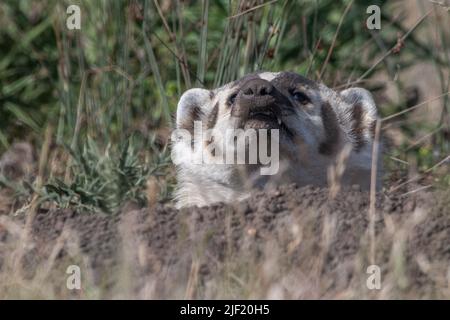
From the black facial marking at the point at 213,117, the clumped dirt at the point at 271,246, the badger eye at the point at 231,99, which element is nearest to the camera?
the clumped dirt at the point at 271,246

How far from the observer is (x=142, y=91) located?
7.00 m

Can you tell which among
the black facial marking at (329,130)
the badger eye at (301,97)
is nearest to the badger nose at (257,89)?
the badger eye at (301,97)

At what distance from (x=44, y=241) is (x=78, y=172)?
1.31 m

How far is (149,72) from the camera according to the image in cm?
732

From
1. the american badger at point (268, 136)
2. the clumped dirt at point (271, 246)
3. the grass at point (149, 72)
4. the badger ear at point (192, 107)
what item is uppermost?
the grass at point (149, 72)

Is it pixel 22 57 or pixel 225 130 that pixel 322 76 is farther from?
pixel 22 57

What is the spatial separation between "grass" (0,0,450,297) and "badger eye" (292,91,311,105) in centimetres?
52

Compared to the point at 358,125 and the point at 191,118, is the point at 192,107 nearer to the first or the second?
the point at 191,118

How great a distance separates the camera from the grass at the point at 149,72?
582cm

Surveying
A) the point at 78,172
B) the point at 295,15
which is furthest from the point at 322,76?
the point at 78,172

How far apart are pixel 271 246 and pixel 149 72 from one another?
336cm

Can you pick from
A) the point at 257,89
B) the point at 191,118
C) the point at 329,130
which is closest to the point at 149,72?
the point at 191,118

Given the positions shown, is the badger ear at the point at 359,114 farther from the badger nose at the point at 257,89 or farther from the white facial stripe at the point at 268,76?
the badger nose at the point at 257,89

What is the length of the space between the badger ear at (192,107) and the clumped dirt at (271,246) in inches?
38.5
